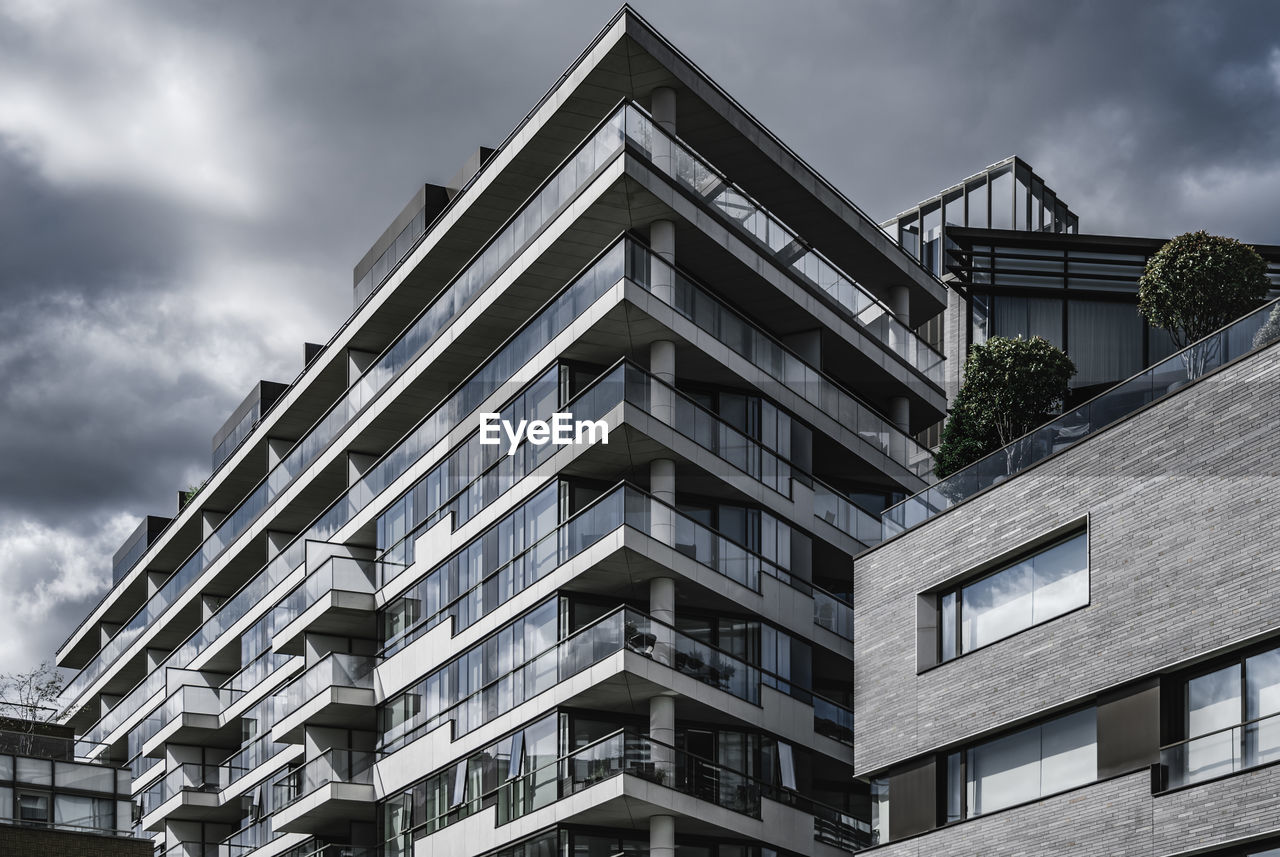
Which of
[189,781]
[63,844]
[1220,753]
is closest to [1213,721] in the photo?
[1220,753]

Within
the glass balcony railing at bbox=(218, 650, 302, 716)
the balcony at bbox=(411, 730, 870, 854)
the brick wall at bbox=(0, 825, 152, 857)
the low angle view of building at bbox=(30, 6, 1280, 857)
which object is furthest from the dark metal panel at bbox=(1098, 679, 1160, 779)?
the glass balcony railing at bbox=(218, 650, 302, 716)

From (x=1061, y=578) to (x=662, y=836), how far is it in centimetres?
1101

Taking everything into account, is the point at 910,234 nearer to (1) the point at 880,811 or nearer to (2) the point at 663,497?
(2) the point at 663,497

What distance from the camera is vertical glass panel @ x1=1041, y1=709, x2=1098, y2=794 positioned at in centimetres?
2638

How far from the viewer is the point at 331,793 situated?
44.3 meters

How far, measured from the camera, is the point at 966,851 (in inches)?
1108

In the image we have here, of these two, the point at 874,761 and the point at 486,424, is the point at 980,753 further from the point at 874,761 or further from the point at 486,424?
the point at 486,424

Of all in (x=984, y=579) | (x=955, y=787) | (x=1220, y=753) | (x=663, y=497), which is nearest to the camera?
(x=1220, y=753)

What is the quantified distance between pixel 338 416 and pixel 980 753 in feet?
89.0

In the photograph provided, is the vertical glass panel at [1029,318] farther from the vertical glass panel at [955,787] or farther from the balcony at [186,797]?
the balcony at [186,797]

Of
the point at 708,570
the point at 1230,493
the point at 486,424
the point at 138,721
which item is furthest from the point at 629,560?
the point at 138,721

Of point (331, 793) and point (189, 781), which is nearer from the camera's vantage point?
point (331, 793)

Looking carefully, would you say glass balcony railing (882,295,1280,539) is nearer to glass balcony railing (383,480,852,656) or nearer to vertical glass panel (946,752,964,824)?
vertical glass panel (946,752,964,824)

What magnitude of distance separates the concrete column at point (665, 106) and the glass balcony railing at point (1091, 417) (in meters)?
11.6
